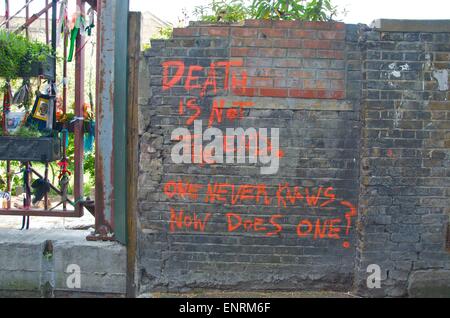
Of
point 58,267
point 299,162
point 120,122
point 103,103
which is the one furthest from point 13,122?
point 299,162

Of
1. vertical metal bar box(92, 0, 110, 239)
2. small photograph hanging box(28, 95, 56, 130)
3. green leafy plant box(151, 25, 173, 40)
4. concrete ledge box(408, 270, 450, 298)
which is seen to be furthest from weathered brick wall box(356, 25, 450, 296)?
small photograph hanging box(28, 95, 56, 130)

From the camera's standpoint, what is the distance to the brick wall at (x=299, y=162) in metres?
4.14

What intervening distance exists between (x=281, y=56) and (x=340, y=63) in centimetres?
51

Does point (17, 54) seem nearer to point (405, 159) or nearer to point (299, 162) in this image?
point (299, 162)

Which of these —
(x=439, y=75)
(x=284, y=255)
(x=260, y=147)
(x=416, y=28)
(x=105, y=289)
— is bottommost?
(x=105, y=289)

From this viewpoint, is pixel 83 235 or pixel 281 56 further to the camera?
pixel 83 235

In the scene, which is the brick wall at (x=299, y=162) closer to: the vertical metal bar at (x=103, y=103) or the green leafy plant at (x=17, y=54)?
the vertical metal bar at (x=103, y=103)

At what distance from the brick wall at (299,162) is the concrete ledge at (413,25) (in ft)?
0.17

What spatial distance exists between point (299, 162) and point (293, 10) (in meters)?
1.38

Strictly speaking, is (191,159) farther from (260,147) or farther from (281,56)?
(281,56)

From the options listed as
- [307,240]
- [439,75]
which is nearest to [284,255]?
[307,240]

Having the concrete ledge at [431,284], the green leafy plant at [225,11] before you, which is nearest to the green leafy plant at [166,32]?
the green leafy plant at [225,11]

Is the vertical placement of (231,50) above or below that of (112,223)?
above

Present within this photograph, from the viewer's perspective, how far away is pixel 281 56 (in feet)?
13.6
